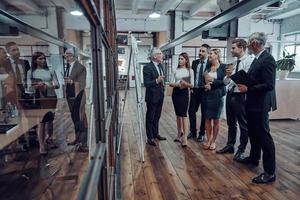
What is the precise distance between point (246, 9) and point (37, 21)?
2.45 meters

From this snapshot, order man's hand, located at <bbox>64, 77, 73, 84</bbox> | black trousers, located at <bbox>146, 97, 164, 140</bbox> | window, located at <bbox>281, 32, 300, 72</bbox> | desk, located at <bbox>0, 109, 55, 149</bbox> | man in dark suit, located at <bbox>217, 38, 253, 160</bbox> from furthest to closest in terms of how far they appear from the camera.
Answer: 1. window, located at <bbox>281, 32, 300, 72</bbox>
2. black trousers, located at <bbox>146, 97, 164, 140</bbox>
3. man in dark suit, located at <bbox>217, 38, 253, 160</bbox>
4. man's hand, located at <bbox>64, 77, 73, 84</bbox>
5. desk, located at <bbox>0, 109, 55, 149</bbox>

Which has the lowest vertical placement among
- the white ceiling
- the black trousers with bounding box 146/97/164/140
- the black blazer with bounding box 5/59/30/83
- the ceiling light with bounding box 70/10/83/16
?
the black trousers with bounding box 146/97/164/140

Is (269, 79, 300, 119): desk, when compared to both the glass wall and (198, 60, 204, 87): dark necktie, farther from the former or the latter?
the glass wall

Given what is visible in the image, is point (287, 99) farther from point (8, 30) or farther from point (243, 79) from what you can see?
point (8, 30)

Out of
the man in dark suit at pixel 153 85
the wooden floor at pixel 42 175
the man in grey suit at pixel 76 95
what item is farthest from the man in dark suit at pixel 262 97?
the wooden floor at pixel 42 175

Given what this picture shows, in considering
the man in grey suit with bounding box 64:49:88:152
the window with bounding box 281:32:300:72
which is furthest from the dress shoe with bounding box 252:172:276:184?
the window with bounding box 281:32:300:72

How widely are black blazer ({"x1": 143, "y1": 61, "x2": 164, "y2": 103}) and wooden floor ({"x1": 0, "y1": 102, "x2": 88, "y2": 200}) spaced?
2.48 meters

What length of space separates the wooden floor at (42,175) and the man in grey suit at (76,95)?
75 millimetres

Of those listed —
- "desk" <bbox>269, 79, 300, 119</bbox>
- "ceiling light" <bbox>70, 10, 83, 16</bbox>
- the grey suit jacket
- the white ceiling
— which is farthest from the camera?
the white ceiling

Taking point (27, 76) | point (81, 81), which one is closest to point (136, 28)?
point (81, 81)

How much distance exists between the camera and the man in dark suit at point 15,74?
2.25ft

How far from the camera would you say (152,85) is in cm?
379

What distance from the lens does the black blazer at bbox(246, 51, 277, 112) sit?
8.21ft

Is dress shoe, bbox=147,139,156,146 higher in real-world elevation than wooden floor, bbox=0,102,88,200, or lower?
lower
